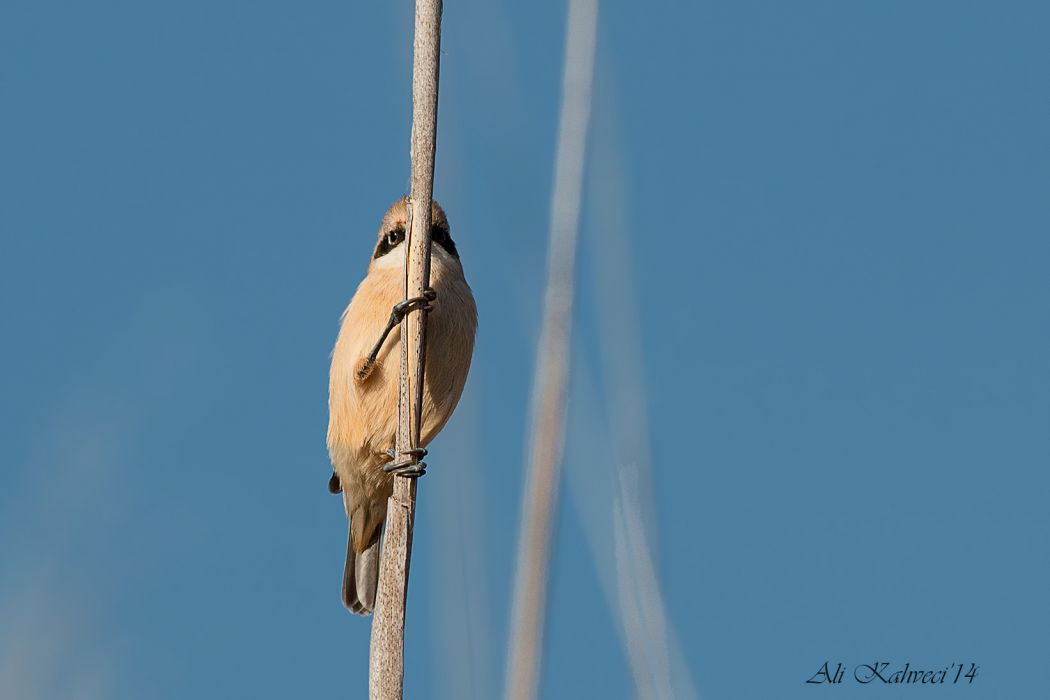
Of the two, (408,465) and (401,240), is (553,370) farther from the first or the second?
(401,240)

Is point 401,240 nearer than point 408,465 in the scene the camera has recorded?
No

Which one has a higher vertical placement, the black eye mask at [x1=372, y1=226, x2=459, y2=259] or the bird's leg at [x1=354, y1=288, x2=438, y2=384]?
the black eye mask at [x1=372, y1=226, x2=459, y2=259]

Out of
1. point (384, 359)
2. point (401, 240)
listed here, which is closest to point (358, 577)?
point (384, 359)

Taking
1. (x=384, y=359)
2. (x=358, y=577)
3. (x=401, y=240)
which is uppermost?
(x=401, y=240)

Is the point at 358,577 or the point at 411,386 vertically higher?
the point at 358,577

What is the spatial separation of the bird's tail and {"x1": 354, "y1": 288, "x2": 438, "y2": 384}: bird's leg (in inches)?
34.4

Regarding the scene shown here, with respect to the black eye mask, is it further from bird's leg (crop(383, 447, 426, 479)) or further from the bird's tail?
bird's leg (crop(383, 447, 426, 479))

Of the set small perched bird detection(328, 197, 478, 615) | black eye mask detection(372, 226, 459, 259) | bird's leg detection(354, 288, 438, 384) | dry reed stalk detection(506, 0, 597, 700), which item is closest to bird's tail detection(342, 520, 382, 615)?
small perched bird detection(328, 197, 478, 615)

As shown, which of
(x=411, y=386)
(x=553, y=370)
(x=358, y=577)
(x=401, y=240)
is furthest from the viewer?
(x=358, y=577)

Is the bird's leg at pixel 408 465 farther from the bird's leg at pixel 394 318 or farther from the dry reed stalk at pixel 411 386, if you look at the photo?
the bird's leg at pixel 394 318

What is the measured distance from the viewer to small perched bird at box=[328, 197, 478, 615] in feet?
12.7

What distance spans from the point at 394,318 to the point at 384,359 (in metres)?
0.58

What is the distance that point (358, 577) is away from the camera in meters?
4.56

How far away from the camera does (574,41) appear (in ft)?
8.04
